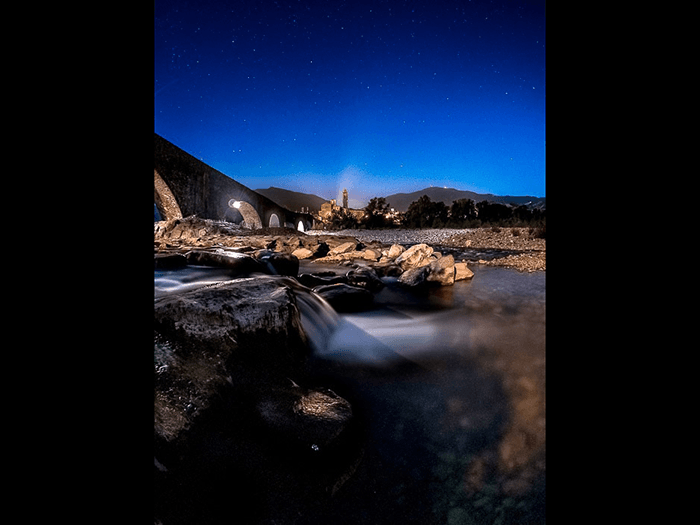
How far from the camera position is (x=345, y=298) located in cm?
420

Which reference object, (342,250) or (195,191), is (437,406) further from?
(195,191)

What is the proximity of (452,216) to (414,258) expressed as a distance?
52.7 feet

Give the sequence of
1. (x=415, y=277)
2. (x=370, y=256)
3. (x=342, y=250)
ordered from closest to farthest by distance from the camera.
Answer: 1. (x=415, y=277)
2. (x=370, y=256)
3. (x=342, y=250)

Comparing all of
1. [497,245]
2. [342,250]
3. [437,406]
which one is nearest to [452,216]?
[497,245]

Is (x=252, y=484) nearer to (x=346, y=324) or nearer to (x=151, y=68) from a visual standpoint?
(x=151, y=68)

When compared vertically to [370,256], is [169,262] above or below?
below

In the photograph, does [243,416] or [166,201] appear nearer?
[243,416]

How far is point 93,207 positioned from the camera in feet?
1.66

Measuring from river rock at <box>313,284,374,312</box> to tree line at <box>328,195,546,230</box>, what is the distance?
47.7 ft

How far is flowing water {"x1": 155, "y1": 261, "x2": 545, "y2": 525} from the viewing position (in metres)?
1.28

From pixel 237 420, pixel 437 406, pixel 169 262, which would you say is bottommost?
pixel 437 406

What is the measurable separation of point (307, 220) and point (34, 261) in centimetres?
3855

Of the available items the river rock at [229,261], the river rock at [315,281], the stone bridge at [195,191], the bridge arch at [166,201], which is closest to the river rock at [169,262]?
the river rock at [229,261]

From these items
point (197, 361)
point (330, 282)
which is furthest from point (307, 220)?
point (197, 361)
